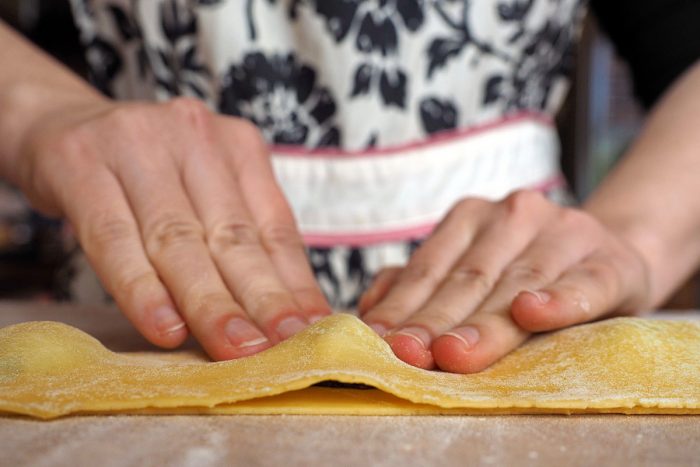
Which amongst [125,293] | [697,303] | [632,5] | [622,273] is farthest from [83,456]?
[697,303]

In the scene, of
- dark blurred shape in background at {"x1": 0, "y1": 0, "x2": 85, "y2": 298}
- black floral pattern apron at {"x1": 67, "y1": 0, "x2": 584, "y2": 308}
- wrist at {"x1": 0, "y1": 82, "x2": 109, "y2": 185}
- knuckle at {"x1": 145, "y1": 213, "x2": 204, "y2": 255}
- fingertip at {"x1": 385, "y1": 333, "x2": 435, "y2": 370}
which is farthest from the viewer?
dark blurred shape in background at {"x1": 0, "y1": 0, "x2": 85, "y2": 298}

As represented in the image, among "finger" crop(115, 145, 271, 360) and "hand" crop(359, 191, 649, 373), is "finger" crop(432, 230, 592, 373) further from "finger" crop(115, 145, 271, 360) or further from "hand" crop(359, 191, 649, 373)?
"finger" crop(115, 145, 271, 360)

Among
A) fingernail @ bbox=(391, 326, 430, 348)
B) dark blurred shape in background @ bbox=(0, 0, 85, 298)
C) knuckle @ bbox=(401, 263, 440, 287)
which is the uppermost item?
fingernail @ bbox=(391, 326, 430, 348)

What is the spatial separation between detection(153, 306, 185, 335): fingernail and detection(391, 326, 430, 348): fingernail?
0.18 meters

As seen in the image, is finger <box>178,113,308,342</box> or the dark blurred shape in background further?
the dark blurred shape in background

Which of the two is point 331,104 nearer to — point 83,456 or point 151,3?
point 151,3

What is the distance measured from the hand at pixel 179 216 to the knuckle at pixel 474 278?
5.0 inches

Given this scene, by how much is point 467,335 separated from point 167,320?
0.83ft

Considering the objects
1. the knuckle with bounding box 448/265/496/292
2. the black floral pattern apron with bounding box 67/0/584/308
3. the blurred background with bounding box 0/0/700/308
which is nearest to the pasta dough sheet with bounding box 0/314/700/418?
the knuckle with bounding box 448/265/496/292

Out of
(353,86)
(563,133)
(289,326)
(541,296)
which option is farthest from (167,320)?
(563,133)

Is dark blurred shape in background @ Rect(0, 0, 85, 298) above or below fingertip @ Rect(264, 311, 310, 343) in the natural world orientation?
below

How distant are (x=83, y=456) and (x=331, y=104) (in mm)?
689

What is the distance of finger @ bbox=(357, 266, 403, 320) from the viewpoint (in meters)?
0.78

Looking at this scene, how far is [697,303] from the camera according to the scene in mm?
2895
